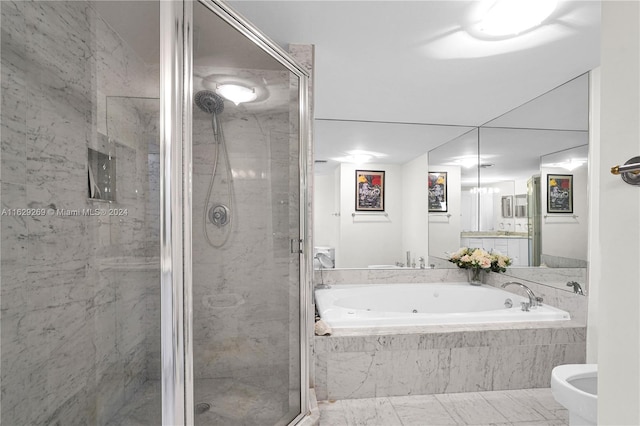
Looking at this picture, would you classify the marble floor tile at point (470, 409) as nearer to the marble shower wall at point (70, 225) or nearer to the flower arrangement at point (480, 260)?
the flower arrangement at point (480, 260)

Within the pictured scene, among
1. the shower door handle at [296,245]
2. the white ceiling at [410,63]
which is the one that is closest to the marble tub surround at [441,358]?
the shower door handle at [296,245]

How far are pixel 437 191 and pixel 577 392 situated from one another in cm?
216

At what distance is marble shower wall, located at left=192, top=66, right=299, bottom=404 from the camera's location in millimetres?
1340

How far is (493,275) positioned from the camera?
3.20 metres

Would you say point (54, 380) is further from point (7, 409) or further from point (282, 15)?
point (282, 15)

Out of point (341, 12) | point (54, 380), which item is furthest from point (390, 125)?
point (54, 380)

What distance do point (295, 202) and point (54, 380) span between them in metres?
1.27

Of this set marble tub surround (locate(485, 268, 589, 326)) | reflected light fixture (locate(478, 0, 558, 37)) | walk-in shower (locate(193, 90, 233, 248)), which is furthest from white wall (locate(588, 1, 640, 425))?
marble tub surround (locate(485, 268, 589, 326))

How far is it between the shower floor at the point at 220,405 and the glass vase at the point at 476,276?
7.57 feet

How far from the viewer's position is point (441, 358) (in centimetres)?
219

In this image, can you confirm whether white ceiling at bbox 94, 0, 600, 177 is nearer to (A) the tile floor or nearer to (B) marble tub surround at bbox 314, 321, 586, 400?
(B) marble tub surround at bbox 314, 321, 586, 400

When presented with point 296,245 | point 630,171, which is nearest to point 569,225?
point 296,245

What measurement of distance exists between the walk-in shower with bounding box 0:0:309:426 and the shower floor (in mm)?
11

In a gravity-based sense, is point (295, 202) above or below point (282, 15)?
below
